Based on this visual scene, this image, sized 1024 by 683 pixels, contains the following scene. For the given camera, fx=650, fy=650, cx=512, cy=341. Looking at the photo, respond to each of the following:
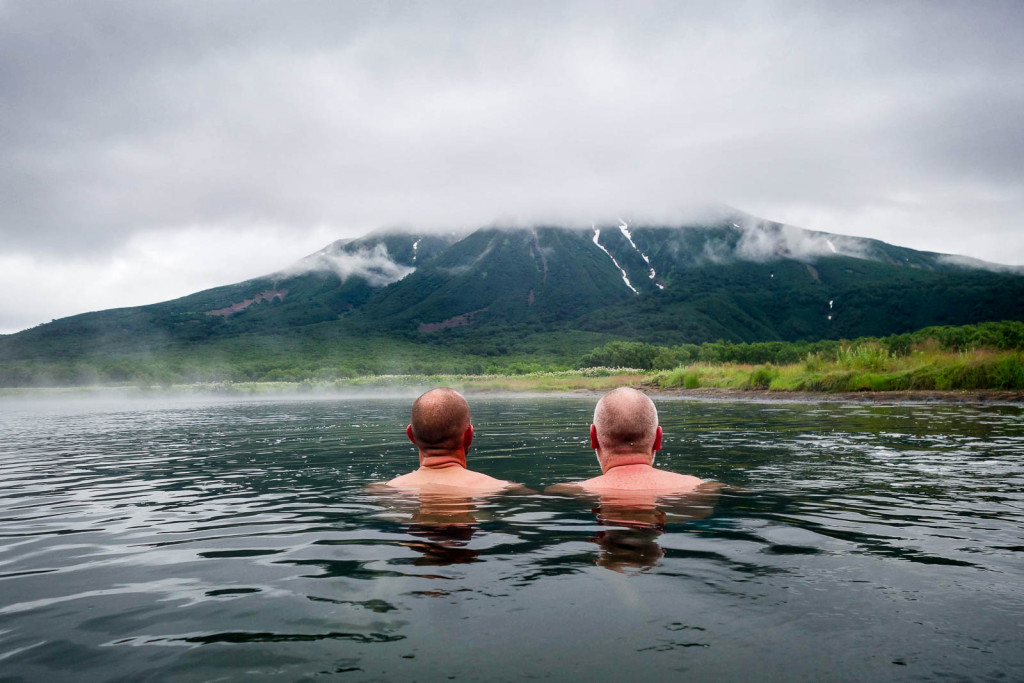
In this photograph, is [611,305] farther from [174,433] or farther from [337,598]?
[337,598]

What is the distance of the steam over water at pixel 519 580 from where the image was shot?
9.60 ft

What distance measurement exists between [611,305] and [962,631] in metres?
189

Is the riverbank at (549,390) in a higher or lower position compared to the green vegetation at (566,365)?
lower

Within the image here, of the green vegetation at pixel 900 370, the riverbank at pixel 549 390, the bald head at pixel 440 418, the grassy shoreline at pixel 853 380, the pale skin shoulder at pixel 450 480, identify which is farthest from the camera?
the riverbank at pixel 549 390

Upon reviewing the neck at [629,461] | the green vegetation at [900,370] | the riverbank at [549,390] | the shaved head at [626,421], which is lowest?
the riverbank at [549,390]

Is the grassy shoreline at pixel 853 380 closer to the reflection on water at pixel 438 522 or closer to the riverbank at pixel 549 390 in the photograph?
the riverbank at pixel 549 390

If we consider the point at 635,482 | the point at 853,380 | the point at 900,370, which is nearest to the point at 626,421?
the point at 635,482

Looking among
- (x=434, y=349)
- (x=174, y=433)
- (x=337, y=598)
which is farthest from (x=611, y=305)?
(x=337, y=598)

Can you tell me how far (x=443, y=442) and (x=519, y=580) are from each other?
2977 millimetres

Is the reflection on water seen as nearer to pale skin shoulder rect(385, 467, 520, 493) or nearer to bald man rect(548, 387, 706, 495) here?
pale skin shoulder rect(385, 467, 520, 493)

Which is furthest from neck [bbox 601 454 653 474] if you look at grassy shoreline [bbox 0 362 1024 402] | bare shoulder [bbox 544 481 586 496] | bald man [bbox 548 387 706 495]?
grassy shoreline [bbox 0 362 1024 402]

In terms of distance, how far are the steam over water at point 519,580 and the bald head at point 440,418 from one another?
2.25ft

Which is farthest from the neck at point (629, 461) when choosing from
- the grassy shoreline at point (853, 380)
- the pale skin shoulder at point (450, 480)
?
the grassy shoreline at point (853, 380)

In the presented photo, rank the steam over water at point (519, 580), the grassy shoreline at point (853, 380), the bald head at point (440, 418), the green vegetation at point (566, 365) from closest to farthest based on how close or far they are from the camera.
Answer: the steam over water at point (519, 580)
the bald head at point (440, 418)
the grassy shoreline at point (853, 380)
the green vegetation at point (566, 365)
